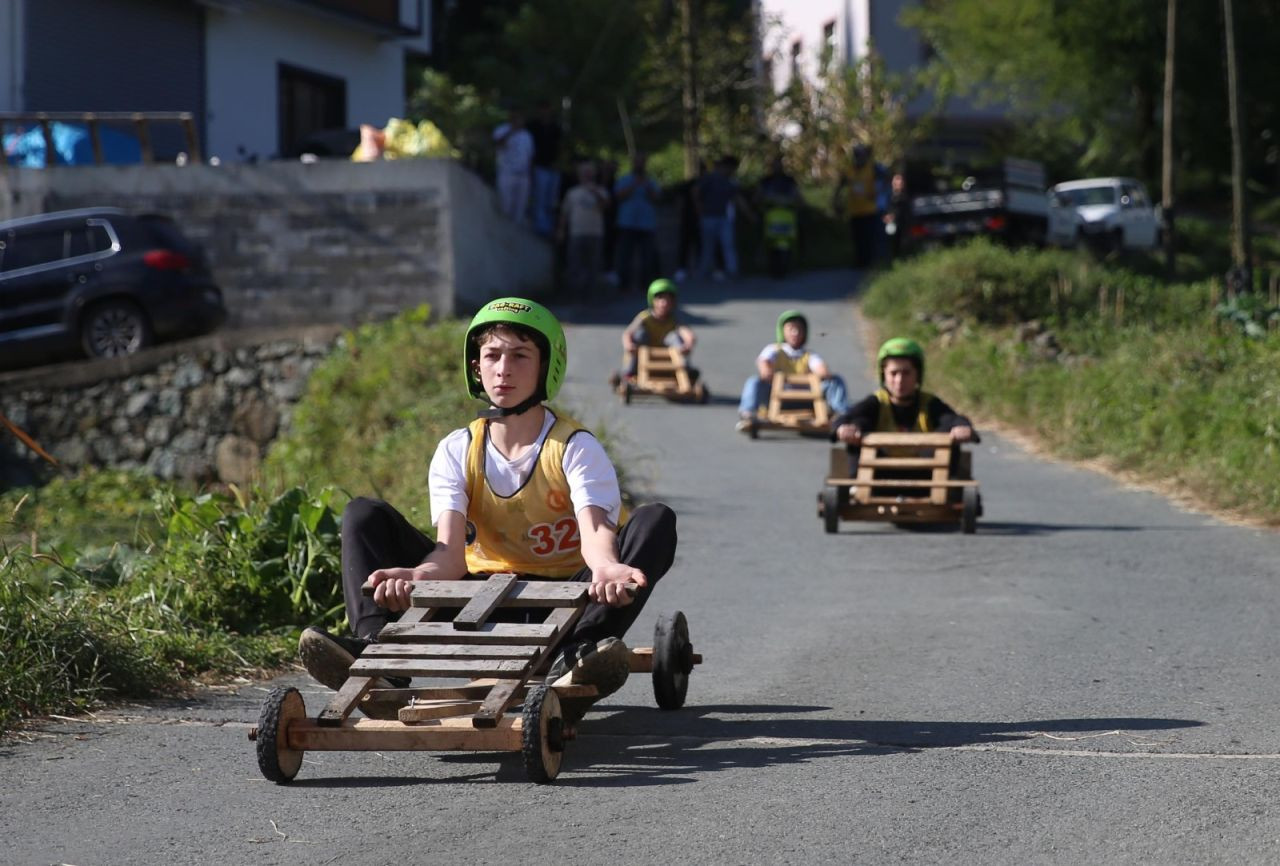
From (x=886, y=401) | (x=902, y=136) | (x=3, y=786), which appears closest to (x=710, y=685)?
(x=3, y=786)

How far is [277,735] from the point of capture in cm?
500

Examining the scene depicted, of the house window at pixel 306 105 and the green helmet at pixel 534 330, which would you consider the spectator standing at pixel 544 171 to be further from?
the green helmet at pixel 534 330

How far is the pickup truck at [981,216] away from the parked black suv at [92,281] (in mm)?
13312

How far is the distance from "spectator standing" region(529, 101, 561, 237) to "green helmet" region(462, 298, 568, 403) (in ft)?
69.4

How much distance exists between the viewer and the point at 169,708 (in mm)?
6406

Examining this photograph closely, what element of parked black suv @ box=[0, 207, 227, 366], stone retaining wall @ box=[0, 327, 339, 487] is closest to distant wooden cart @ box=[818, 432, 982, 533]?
stone retaining wall @ box=[0, 327, 339, 487]

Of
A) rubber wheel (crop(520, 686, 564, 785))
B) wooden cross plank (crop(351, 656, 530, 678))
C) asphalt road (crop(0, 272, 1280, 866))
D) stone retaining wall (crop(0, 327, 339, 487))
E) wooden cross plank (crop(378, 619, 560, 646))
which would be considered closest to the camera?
asphalt road (crop(0, 272, 1280, 866))

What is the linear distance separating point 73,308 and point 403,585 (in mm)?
17110

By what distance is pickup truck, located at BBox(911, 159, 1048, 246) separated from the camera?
30750 mm

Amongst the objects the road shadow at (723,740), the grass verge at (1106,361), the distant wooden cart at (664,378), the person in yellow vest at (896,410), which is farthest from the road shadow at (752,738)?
the distant wooden cart at (664,378)

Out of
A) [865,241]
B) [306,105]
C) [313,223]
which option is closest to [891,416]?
[313,223]

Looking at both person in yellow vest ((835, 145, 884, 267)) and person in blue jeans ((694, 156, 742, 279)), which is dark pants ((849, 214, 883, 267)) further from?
person in blue jeans ((694, 156, 742, 279))

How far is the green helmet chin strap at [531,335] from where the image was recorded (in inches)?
232

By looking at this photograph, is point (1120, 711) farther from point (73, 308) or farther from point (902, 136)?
point (902, 136)
